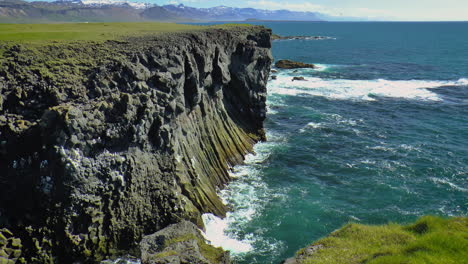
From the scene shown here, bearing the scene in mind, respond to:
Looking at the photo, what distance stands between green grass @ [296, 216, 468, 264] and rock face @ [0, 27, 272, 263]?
1100 centimetres

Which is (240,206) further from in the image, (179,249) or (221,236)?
(179,249)

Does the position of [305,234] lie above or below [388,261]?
below

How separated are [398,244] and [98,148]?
18.7m

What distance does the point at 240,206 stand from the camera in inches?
1253

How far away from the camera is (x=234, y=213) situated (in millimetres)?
30781

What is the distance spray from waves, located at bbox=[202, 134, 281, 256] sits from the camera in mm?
26859

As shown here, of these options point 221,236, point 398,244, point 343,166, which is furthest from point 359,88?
point 398,244

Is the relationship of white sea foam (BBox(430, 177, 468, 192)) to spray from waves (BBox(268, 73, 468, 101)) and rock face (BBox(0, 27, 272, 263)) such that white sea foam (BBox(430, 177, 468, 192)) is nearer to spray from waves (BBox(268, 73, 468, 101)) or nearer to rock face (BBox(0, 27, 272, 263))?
rock face (BBox(0, 27, 272, 263))

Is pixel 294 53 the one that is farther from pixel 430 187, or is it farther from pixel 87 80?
pixel 87 80

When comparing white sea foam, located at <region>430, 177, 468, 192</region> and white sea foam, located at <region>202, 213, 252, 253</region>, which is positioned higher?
white sea foam, located at <region>430, 177, 468, 192</region>

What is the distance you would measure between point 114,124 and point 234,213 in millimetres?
12447

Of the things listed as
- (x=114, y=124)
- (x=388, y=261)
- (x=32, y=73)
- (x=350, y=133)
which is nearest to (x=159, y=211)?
(x=114, y=124)

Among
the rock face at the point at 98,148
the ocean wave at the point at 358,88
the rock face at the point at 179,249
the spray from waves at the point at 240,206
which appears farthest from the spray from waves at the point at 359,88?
the rock face at the point at 179,249

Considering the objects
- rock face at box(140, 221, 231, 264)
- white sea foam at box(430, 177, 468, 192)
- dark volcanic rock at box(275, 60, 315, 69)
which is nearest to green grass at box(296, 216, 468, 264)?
rock face at box(140, 221, 231, 264)
